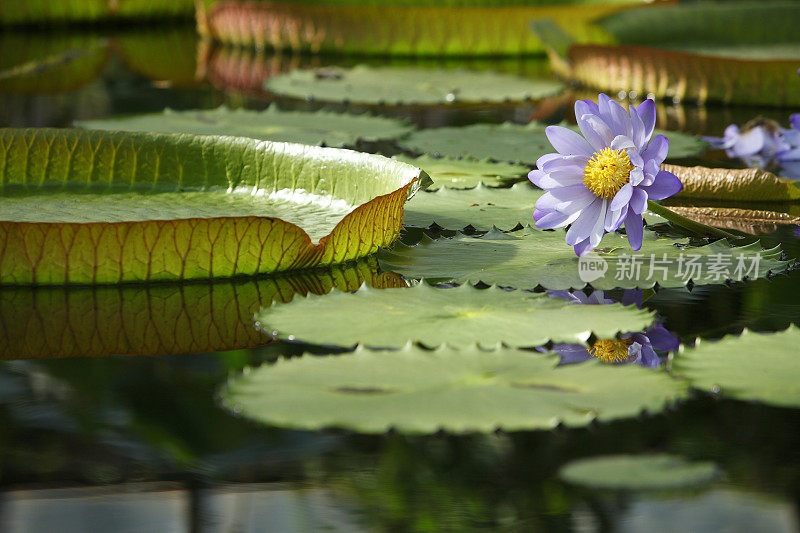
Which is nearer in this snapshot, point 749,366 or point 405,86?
point 749,366

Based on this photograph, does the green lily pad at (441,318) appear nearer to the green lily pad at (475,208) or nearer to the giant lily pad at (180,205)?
the giant lily pad at (180,205)

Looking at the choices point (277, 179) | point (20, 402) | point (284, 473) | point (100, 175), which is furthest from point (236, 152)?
point (284, 473)

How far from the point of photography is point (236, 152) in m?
1.74

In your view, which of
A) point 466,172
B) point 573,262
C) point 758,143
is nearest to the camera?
point 573,262

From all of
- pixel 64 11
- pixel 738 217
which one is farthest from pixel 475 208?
pixel 64 11

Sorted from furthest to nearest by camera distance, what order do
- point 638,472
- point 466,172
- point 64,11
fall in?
point 64,11
point 466,172
point 638,472

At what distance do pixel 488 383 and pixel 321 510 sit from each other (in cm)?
23

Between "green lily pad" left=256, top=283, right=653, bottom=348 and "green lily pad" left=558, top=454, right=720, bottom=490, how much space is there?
0.23 meters

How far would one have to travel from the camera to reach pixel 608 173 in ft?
4.27

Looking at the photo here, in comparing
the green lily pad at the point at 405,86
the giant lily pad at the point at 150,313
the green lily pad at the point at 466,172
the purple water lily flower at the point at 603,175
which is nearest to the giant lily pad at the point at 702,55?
the green lily pad at the point at 405,86

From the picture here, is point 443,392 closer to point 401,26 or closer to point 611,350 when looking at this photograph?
point 611,350

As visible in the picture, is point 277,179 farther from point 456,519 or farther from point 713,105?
point 713,105

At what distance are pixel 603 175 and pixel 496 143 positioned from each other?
1084 millimetres

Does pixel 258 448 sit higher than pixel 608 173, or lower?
lower
